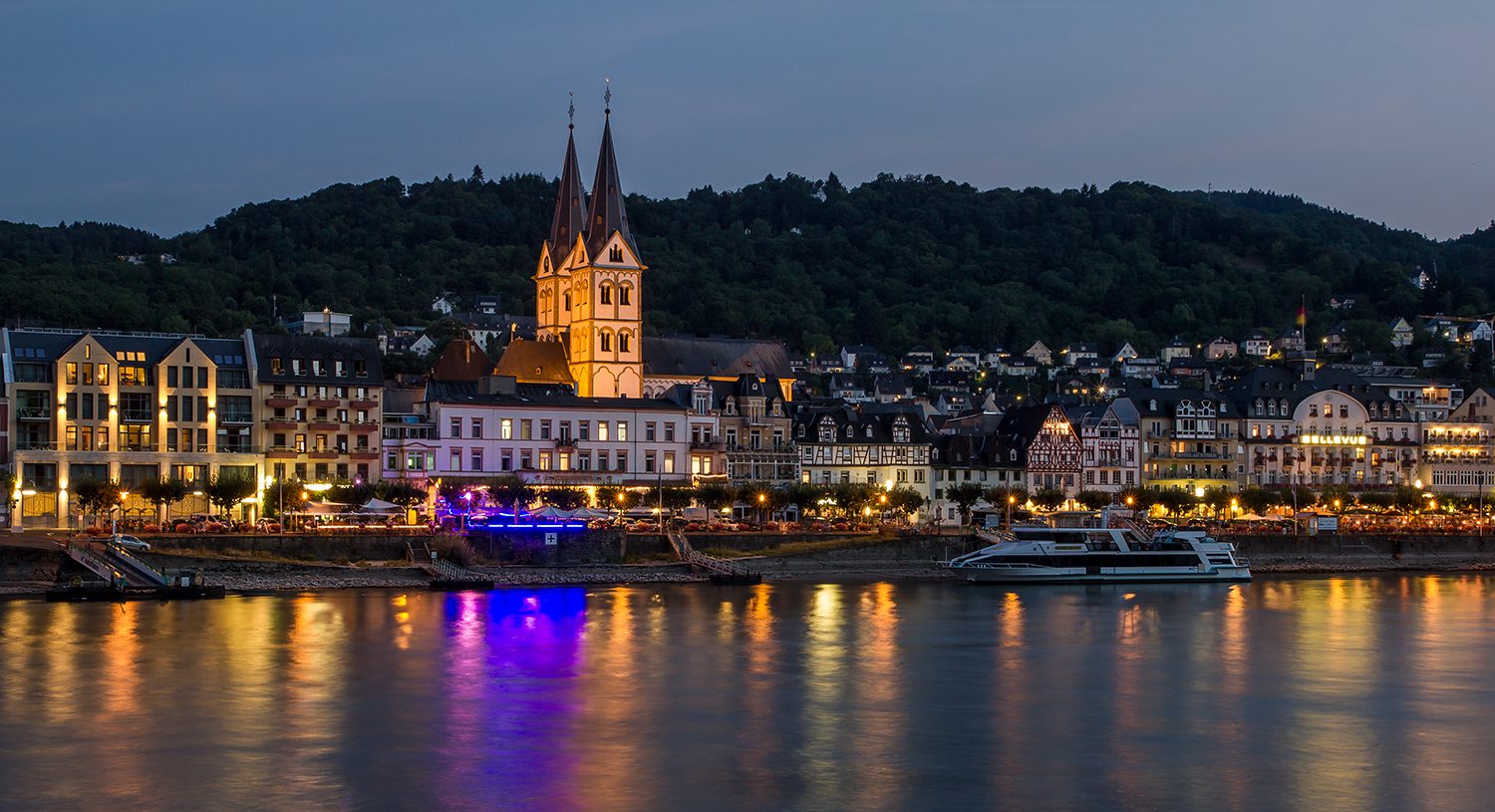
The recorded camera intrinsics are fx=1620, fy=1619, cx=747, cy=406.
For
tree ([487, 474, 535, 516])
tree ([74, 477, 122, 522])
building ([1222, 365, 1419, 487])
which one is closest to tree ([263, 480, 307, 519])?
tree ([74, 477, 122, 522])

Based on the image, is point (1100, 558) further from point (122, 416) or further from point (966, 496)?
point (122, 416)

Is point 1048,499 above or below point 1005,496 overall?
below

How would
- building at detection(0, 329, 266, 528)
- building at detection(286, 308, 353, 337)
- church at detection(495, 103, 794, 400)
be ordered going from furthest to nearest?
building at detection(286, 308, 353, 337), church at detection(495, 103, 794, 400), building at detection(0, 329, 266, 528)

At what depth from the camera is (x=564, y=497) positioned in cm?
8638

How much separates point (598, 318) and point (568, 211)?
35.2 feet

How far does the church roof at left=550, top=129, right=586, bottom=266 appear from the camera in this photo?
11881cm

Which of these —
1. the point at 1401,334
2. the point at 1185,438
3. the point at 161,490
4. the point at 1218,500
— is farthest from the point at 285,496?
the point at 1401,334

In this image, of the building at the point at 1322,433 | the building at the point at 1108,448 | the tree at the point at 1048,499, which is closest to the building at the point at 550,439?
the tree at the point at 1048,499

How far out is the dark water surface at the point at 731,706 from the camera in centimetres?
3353

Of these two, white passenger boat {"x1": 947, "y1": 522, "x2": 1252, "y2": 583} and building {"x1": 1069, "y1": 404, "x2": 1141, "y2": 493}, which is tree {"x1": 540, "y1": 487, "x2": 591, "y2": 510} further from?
→ building {"x1": 1069, "y1": 404, "x2": 1141, "y2": 493}

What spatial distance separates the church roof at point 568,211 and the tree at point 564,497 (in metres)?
34.7

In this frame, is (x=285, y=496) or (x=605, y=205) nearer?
(x=285, y=496)

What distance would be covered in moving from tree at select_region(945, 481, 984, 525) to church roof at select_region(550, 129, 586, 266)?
36.2 meters

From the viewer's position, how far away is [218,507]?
8275 cm
